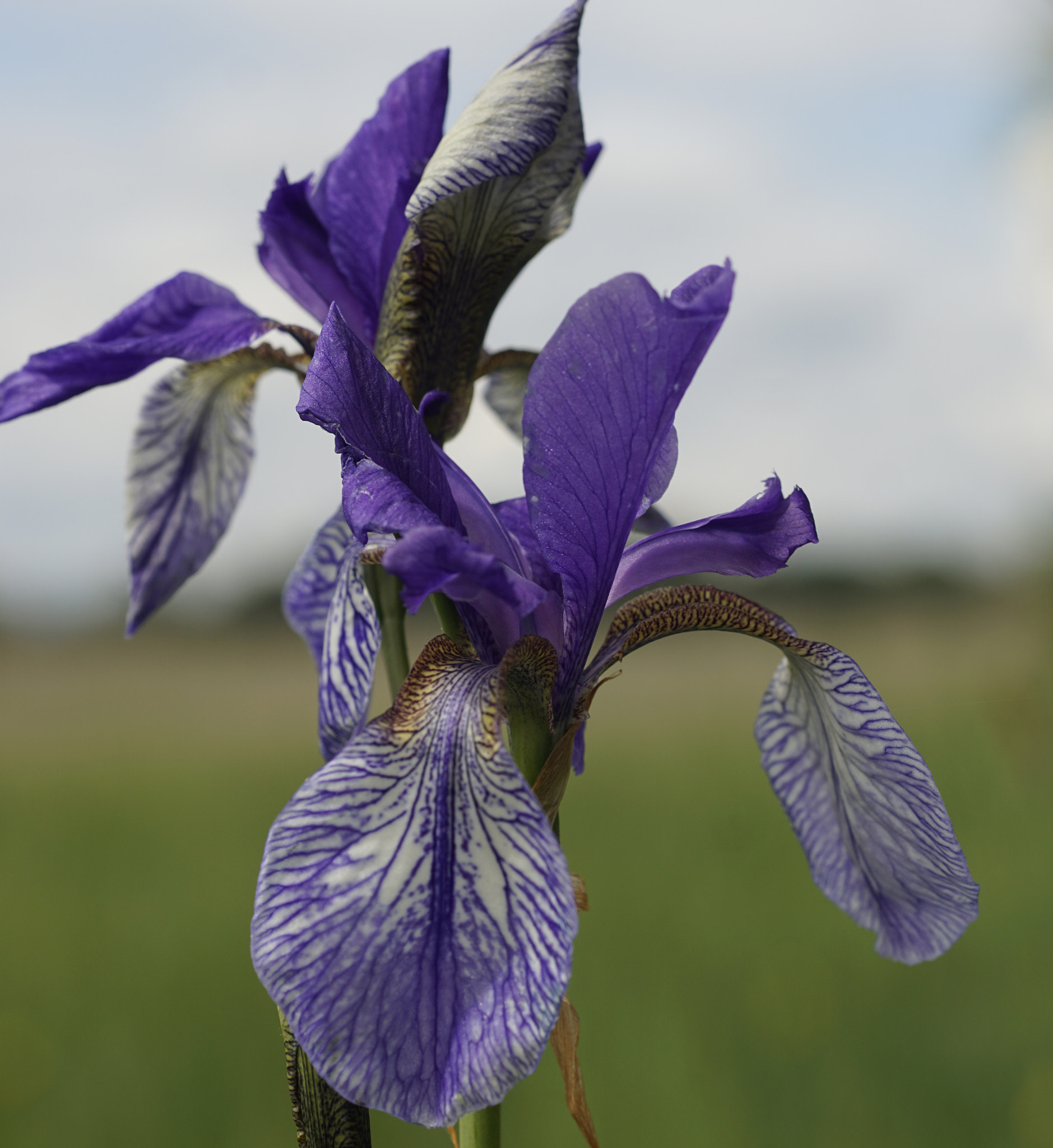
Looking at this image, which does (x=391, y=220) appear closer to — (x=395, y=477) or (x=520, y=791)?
(x=395, y=477)

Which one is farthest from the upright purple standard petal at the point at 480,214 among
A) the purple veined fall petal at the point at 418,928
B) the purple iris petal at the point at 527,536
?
the purple veined fall petal at the point at 418,928

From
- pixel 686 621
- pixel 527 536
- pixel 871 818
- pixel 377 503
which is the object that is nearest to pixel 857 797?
pixel 871 818

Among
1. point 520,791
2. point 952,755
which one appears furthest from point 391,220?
point 952,755

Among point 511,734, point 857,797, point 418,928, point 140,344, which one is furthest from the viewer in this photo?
point 140,344

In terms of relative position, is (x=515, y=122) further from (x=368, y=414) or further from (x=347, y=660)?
(x=347, y=660)

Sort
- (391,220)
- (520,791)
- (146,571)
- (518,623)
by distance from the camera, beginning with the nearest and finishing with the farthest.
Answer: (520,791) → (518,623) → (391,220) → (146,571)

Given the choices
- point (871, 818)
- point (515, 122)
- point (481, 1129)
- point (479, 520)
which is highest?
point (515, 122)

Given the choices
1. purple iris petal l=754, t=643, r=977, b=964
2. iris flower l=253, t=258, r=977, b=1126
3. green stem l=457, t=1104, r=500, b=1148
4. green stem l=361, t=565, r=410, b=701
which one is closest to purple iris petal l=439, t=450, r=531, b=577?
iris flower l=253, t=258, r=977, b=1126
